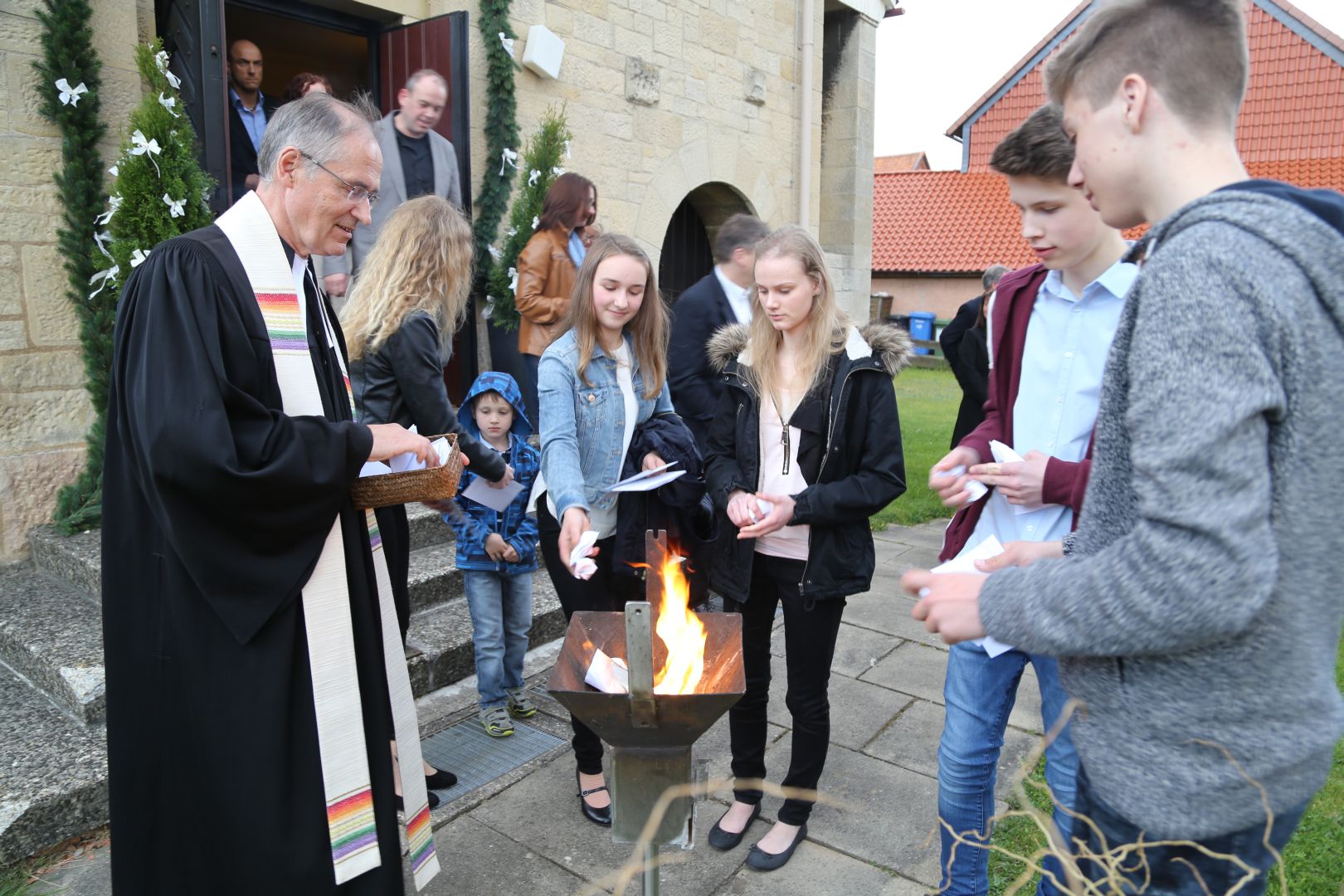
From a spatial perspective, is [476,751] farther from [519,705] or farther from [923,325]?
[923,325]

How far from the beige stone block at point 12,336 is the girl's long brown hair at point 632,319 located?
3.01 metres

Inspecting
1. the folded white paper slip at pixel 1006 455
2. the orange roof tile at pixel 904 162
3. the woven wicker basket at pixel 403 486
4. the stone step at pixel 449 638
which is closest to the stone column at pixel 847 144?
the stone step at pixel 449 638

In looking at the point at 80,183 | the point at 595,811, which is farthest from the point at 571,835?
the point at 80,183

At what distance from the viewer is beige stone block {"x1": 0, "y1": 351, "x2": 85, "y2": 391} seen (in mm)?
4402

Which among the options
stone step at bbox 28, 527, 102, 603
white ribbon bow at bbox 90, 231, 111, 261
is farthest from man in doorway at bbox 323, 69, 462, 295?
stone step at bbox 28, 527, 102, 603

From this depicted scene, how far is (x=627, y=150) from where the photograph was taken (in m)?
7.61

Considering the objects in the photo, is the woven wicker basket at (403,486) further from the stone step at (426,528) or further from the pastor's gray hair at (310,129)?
the stone step at (426,528)

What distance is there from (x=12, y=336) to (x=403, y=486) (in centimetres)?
335

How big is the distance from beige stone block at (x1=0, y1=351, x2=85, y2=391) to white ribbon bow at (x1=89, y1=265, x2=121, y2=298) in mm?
386

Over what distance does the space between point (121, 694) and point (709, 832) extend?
77.7 inches

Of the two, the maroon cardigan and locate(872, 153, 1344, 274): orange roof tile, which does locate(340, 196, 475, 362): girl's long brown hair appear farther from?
locate(872, 153, 1344, 274): orange roof tile

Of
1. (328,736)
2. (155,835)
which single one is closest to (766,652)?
(328,736)

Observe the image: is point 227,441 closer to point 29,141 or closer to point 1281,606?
point 1281,606

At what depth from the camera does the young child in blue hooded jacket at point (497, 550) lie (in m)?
3.80
